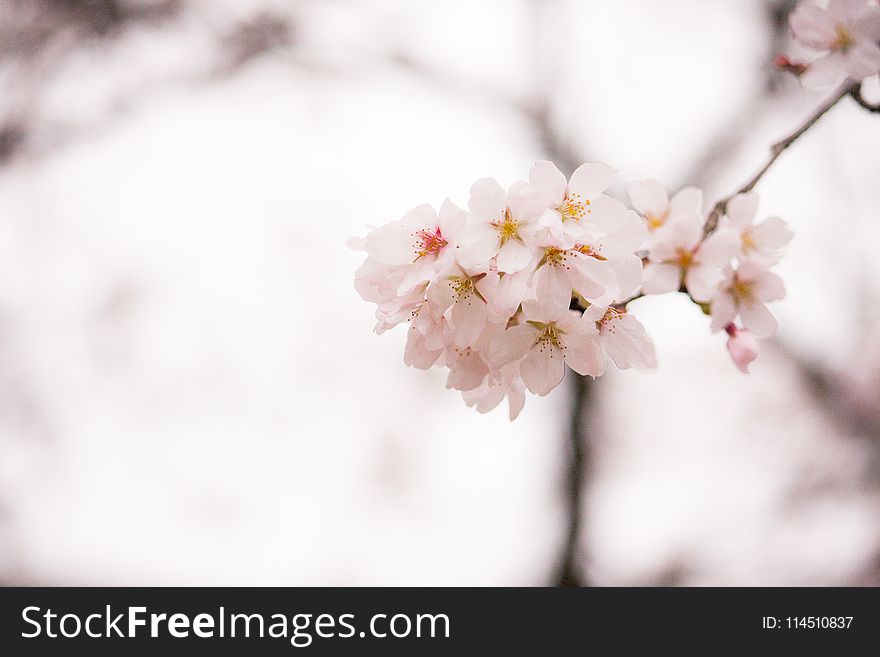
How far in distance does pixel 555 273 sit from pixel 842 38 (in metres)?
0.28

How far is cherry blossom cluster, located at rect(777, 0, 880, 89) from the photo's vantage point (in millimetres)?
458

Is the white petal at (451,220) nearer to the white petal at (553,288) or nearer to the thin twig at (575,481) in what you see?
the white petal at (553,288)

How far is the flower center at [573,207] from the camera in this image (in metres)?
0.45

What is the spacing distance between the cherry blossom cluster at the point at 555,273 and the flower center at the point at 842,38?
0.49 ft

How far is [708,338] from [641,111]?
84 centimetres

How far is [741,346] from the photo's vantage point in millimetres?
462

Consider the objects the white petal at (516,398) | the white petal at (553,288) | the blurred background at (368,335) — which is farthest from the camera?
the blurred background at (368,335)

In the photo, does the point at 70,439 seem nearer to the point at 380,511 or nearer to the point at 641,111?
the point at 380,511

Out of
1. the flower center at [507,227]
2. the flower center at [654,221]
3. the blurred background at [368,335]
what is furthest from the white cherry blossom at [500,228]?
the blurred background at [368,335]

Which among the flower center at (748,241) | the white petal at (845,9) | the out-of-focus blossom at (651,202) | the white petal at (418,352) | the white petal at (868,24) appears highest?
the white petal at (845,9)

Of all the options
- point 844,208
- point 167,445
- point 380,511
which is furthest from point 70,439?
point 844,208

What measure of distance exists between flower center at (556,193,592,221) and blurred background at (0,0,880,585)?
74.4 inches

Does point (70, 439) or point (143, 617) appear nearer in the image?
point (143, 617)

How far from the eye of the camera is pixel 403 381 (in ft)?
8.08
